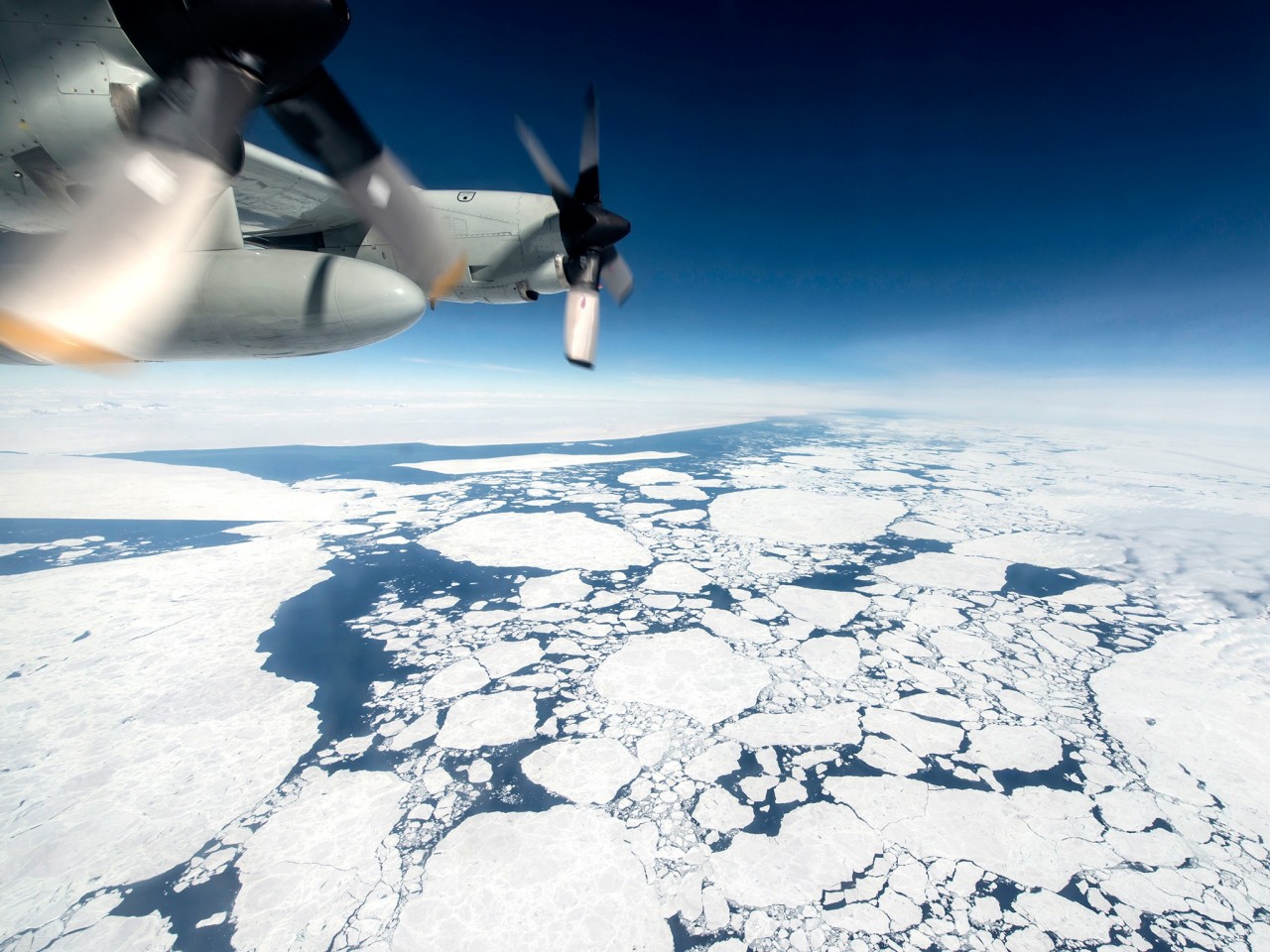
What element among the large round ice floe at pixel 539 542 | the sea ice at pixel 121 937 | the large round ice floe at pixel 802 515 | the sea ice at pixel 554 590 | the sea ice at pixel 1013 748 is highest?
the large round ice floe at pixel 802 515

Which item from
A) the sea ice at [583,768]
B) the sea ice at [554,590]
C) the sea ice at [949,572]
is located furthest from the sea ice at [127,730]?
the sea ice at [949,572]

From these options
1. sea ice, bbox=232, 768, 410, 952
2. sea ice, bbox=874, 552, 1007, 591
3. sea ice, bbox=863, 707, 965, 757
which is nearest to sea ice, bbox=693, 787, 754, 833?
sea ice, bbox=863, 707, 965, 757

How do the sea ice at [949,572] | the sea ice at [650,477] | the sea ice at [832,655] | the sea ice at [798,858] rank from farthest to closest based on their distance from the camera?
the sea ice at [650,477]
the sea ice at [949,572]
the sea ice at [832,655]
the sea ice at [798,858]

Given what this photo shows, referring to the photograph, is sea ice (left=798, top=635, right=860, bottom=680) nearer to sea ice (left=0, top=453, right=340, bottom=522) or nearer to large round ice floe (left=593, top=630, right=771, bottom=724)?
large round ice floe (left=593, top=630, right=771, bottom=724)

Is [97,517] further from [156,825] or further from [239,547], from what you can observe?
Answer: [156,825]

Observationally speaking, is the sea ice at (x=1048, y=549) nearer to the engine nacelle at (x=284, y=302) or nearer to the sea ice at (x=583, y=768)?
the sea ice at (x=583, y=768)

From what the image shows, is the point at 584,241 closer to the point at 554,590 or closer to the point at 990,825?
the point at 990,825

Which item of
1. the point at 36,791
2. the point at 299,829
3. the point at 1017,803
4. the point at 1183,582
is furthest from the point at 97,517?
the point at 1183,582

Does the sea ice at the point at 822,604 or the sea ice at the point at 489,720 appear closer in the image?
the sea ice at the point at 489,720
